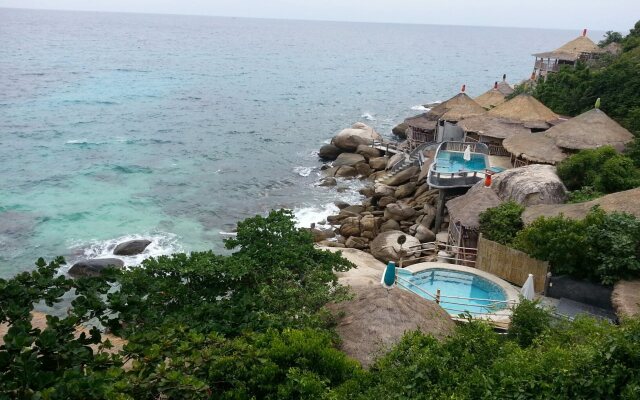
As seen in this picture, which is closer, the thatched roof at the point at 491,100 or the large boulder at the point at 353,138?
Answer: the thatched roof at the point at 491,100

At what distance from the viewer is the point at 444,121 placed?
3058cm

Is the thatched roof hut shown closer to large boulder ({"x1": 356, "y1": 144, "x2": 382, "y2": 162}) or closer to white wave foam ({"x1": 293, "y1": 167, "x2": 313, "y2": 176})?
large boulder ({"x1": 356, "y1": 144, "x2": 382, "y2": 162})

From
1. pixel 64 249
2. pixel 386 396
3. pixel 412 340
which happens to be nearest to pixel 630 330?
pixel 412 340

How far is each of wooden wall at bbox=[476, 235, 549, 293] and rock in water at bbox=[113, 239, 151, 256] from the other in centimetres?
1476

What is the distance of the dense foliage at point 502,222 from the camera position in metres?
16.5

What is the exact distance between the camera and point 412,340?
8891 mm

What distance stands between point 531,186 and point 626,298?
6528mm

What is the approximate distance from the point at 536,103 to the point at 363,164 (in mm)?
11009

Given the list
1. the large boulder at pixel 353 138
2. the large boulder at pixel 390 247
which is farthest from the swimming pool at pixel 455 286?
the large boulder at pixel 353 138

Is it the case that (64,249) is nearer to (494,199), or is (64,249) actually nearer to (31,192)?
(31,192)

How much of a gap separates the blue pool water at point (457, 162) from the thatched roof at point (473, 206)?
16.3ft

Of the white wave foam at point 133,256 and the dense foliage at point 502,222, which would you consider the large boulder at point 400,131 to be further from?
the dense foliage at point 502,222

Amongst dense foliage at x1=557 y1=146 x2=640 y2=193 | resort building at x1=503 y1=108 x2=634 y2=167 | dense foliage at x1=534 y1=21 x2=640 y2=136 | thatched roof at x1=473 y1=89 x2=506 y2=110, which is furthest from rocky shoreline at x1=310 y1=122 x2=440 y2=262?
dense foliage at x1=534 y1=21 x2=640 y2=136

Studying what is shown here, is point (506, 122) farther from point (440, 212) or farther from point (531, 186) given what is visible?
point (531, 186)
